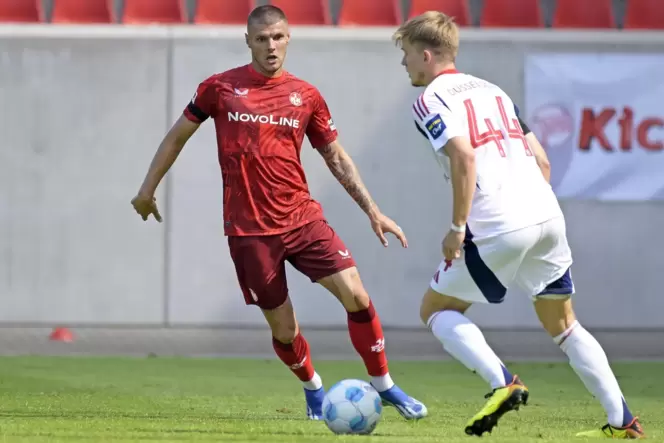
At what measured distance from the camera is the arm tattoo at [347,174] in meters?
6.61

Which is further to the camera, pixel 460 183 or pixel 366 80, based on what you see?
pixel 366 80

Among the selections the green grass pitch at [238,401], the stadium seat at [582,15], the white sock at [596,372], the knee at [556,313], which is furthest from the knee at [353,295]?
the stadium seat at [582,15]

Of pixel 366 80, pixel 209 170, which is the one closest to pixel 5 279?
pixel 209 170

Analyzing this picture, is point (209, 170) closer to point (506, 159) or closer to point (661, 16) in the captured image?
point (661, 16)

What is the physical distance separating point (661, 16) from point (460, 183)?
26.4ft

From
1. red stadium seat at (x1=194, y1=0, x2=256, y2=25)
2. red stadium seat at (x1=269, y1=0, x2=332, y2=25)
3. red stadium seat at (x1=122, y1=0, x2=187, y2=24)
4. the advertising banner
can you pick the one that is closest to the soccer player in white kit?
the advertising banner

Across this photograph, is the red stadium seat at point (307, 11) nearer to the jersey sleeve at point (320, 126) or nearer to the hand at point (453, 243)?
the jersey sleeve at point (320, 126)

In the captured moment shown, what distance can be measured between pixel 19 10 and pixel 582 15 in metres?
5.62

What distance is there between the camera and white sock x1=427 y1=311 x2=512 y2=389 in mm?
5125

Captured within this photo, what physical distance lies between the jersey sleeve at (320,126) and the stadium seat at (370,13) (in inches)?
231

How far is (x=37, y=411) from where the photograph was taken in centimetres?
669

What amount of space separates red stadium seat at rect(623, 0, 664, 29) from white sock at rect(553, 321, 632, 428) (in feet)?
25.1

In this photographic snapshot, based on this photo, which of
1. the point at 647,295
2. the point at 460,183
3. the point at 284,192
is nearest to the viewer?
the point at 460,183

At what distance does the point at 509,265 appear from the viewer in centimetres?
525
